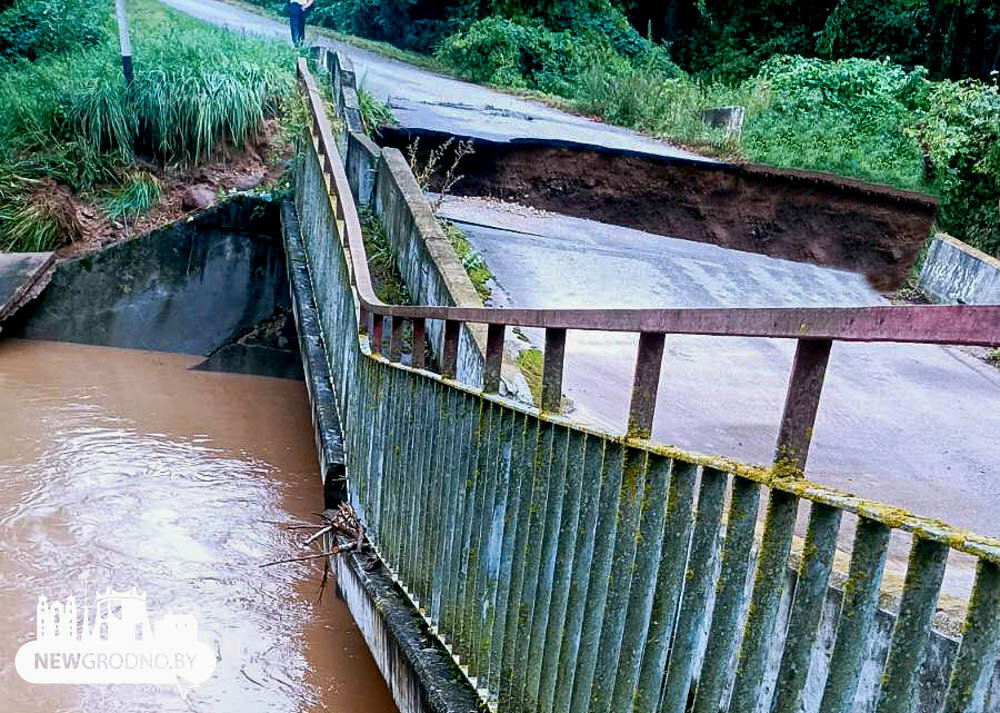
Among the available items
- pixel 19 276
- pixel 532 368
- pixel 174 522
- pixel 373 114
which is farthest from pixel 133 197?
pixel 532 368

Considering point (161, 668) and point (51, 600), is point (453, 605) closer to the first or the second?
point (161, 668)

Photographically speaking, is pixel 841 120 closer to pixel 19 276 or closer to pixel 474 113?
pixel 474 113

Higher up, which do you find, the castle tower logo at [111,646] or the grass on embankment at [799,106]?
the grass on embankment at [799,106]

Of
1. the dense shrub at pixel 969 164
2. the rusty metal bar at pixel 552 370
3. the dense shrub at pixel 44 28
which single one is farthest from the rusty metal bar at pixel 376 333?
the dense shrub at pixel 44 28

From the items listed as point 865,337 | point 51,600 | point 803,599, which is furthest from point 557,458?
point 51,600

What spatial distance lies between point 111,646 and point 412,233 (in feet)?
11.3

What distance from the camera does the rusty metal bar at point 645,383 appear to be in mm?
1984

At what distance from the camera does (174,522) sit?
595cm

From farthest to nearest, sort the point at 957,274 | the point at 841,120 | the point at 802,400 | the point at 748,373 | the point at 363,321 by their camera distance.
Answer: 1. the point at 841,120
2. the point at 957,274
3. the point at 748,373
4. the point at 363,321
5. the point at 802,400

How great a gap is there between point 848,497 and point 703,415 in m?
4.06

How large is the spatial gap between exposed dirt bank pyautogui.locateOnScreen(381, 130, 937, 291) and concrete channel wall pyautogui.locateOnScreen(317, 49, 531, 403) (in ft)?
4.98

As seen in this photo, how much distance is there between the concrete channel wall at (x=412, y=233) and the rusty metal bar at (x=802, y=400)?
2971mm

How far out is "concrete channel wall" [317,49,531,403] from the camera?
195 inches

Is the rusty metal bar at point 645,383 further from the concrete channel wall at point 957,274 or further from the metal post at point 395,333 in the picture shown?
the concrete channel wall at point 957,274
